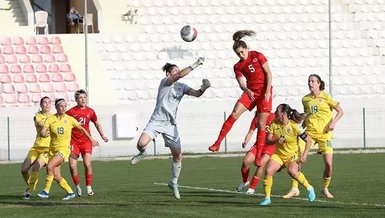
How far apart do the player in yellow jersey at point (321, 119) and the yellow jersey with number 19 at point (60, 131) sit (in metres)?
3.97

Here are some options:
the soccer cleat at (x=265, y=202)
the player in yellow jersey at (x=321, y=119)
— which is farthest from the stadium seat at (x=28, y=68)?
the soccer cleat at (x=265, y=202)

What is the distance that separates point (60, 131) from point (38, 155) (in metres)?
1.16

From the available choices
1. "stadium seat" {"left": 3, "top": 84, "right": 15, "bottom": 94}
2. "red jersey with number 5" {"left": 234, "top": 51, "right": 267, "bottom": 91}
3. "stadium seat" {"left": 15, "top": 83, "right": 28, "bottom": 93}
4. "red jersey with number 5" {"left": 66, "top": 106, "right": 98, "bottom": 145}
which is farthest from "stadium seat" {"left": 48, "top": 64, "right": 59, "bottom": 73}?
"red jersey with number 5" {"left": 234, "top": 51, "right": 267, "bottom": 91}

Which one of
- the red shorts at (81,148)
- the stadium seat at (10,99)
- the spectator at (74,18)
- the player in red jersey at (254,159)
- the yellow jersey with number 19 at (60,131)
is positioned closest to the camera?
the player in red jersey at (254,159)

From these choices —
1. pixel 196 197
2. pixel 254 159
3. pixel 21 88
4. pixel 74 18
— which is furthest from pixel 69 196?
pixel 74 18

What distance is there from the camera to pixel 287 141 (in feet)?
64.0

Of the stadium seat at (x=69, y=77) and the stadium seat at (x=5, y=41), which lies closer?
the stadium seat at (x=69, y=77)

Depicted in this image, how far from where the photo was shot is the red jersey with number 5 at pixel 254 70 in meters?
19.9

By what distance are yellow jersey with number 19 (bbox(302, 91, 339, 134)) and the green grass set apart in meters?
1.24

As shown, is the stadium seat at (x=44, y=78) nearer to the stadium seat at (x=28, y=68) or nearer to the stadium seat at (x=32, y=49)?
the stadium seat at (x=28, y=68)

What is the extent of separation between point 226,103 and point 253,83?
21.6m

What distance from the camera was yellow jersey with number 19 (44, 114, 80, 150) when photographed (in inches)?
834

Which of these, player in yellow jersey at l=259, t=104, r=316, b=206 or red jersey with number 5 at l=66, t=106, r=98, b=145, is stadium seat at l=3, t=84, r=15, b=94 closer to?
red jersey with number 5 at l=66, t=106, r=98, b=145

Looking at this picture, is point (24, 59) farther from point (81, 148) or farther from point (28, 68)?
point (81, 148)
